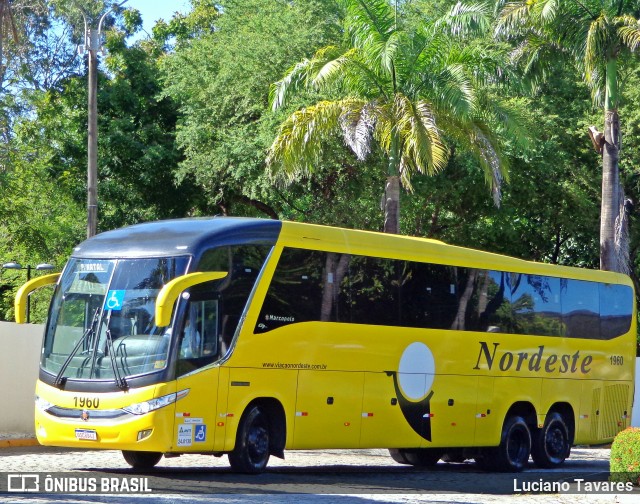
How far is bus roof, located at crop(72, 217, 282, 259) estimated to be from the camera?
14.2m

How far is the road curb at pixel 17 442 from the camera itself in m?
18.7

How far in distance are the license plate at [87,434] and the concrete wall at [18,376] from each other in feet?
21.4

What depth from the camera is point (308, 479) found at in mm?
15047

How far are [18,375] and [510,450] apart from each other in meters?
9.46

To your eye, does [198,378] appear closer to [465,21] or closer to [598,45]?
[465,21]

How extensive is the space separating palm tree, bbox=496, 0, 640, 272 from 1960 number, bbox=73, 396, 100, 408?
619 inches

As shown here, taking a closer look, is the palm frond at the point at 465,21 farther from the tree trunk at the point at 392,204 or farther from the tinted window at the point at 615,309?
the tinted window at the point at 615,309

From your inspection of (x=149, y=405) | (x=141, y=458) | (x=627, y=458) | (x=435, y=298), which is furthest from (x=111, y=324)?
(x=627, y=458)

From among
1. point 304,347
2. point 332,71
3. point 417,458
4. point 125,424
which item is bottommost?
point 417,458

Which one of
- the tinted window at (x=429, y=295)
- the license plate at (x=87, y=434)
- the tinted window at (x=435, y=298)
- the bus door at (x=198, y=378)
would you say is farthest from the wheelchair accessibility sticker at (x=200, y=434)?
the tinted window at (x=429, y=295)

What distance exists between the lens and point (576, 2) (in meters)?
25.0

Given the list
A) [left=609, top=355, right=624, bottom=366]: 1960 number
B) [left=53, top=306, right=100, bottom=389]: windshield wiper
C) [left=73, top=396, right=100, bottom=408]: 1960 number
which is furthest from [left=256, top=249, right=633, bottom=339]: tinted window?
[left=73, top=396, right=100, bottom=408]: 1960 number

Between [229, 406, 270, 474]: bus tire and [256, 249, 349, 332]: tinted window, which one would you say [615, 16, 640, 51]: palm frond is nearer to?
[256, 249, 349, 332]: tinted window

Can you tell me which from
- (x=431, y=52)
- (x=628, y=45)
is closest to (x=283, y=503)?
(x=431, y=52)
